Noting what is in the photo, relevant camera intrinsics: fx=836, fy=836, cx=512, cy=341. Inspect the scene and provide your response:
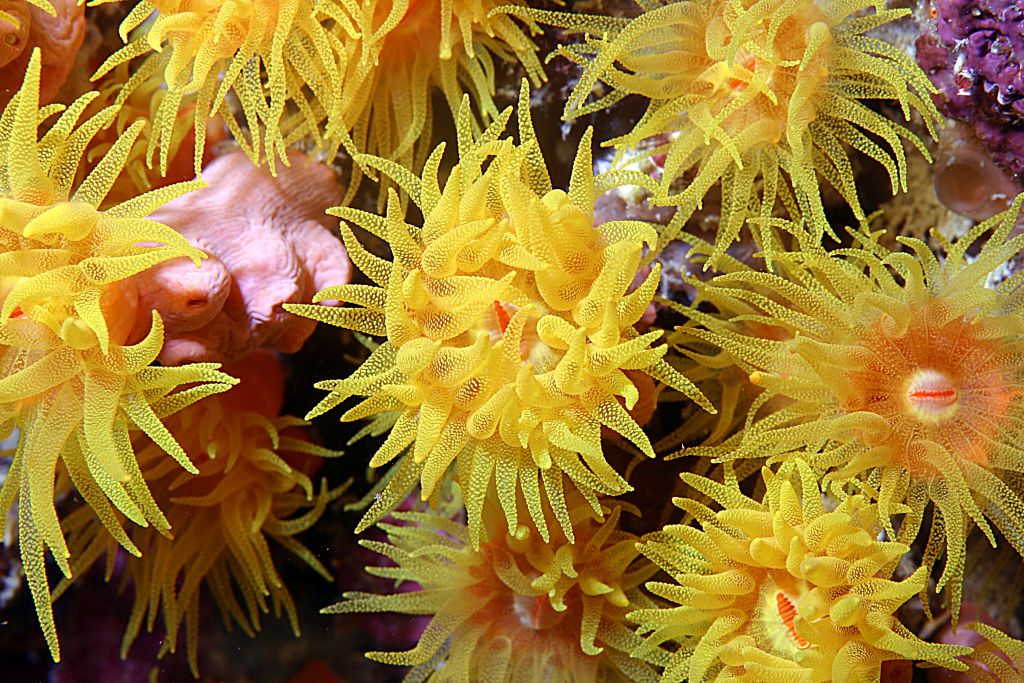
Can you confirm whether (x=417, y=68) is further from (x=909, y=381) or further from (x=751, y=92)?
(x=909, y=381)

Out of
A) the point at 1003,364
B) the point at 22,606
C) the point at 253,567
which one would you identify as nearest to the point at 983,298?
the point at 1003,364

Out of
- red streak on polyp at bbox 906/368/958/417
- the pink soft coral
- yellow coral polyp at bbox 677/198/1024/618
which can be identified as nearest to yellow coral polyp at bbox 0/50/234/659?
the pink soft coral

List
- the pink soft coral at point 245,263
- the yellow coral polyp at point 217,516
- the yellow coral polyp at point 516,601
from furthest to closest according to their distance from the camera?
the yellow coral polyp at point 217,516
the yellow coral polyp at point 516,601
the pink soft coral at point 245,263

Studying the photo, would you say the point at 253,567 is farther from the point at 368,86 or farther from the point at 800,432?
the point at 800,432

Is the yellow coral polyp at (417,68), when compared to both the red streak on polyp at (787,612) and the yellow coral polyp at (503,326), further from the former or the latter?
the red streak on polyp at (787,612)

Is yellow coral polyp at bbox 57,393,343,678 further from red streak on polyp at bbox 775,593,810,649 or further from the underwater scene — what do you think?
red streak on polyp at bbox 775,593,810,649

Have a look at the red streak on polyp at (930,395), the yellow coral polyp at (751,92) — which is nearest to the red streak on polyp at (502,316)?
the yellow coral polyp at (751,92)
